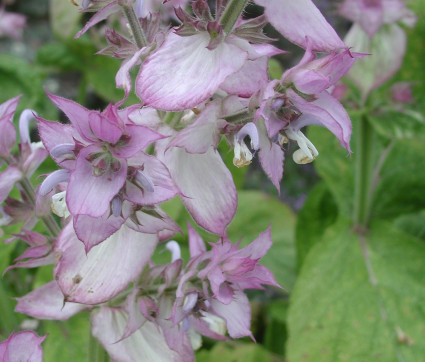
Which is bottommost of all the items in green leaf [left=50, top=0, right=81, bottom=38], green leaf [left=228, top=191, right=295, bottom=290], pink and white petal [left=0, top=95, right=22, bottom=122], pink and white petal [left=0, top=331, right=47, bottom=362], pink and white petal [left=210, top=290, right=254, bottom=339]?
green leaf [left=228, top=191, right=295, bottom=290]

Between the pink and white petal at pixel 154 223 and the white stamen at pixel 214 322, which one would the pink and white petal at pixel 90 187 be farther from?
the white stamen at pixel 214 322

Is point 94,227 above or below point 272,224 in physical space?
above

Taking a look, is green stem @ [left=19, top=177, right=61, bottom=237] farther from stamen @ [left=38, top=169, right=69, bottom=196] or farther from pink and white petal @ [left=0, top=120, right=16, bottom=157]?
stamen @ [left=38, top=169, right=69, bottom=196]

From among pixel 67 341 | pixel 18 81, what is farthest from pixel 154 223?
pixel 18 81

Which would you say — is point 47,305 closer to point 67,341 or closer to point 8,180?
point 8,180

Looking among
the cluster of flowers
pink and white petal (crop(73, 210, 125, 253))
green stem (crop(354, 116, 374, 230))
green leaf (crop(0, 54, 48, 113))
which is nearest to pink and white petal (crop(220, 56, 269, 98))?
the cluster of flowers

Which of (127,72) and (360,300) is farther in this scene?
(360,300)

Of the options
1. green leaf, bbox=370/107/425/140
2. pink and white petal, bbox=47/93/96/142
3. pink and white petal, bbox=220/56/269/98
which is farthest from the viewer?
green leaf, bbox=370/107/425/140

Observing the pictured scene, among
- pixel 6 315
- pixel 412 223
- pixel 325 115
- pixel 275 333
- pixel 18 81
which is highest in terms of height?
pixel 325 115
